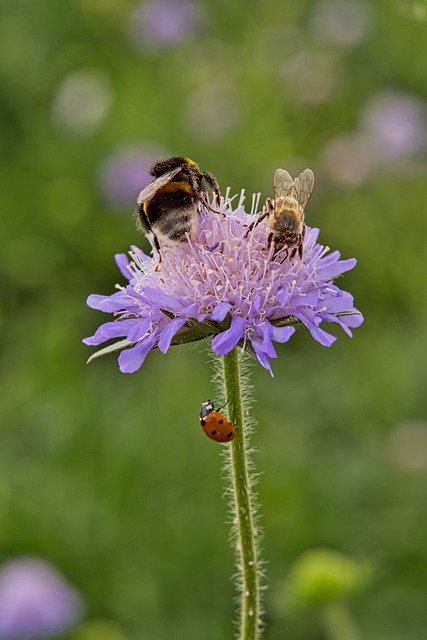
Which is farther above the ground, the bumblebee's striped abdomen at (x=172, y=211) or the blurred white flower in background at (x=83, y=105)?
the blurred white flower in background at (x=83, y=105)

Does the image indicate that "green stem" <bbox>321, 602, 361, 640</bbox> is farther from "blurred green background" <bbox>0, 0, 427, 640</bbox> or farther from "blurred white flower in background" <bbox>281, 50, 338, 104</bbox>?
"blurred white flower in background" <bbox>281, 50, 338, 104</bbox>

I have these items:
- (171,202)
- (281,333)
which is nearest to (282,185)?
(171,202)

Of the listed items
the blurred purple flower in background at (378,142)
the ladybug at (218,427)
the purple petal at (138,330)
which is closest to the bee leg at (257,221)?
the purple petal at (138,330)

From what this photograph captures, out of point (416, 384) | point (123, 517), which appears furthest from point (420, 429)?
point (123, 517)

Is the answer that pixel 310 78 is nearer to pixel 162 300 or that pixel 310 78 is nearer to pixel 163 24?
pixel 163 24

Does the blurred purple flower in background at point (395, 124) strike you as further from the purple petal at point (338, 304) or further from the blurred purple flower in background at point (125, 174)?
the purple petal at point (338, 304)

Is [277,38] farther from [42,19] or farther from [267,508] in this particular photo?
[267,508]
